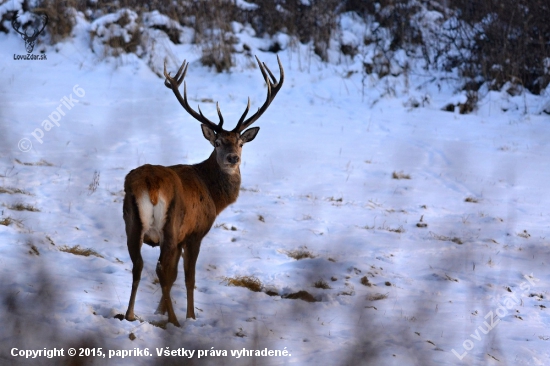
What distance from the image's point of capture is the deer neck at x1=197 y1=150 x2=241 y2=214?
20.2ft

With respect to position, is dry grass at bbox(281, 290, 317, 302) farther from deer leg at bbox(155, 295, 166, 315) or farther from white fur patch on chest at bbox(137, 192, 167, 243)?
white fur patch on chest at bbox(137, 192, 167, 243)

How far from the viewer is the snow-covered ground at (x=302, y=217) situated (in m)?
4.25

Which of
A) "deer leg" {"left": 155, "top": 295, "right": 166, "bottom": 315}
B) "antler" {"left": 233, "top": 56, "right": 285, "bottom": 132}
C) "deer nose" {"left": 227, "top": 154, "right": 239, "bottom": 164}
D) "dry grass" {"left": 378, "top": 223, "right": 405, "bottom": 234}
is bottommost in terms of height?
"dry grass" {"left": 378, "top": 223, "right": 405, "bottom": 234}

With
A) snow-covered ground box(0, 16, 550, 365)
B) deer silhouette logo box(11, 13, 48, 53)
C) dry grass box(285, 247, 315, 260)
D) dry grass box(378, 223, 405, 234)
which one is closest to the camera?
snow-covered ground box(0, 16, 550, 365)

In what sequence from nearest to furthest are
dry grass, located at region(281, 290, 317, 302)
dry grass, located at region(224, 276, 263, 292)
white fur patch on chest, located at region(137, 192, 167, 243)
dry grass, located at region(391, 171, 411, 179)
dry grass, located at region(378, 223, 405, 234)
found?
1. white fur patch on chest, located at region(137, 192, 167, 243)
2. dry grass, located at region(281, 290, 317, 302)
3. dry grass, located at region(224, 276, 263, 292)
4. dry grass, located at region(378, 223, 405, 234)
5. dry grass, located at region(391, 171, 411, 179)

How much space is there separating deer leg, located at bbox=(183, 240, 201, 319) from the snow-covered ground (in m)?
0.13

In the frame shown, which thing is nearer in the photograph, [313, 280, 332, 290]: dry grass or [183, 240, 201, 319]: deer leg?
[183, 240, 201, 319]: deer leg

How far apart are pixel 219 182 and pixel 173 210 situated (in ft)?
4.42

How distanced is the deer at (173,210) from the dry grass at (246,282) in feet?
2.11

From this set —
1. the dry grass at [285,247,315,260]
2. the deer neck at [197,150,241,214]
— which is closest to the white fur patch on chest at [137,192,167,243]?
the deer neck at [197,150,241,214]

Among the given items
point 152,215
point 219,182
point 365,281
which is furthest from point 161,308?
point 365,281

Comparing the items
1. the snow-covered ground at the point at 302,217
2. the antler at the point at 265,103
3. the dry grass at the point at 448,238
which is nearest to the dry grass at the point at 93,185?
the snow-covered ground at the point at 302,217

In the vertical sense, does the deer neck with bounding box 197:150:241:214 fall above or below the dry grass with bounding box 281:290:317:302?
above

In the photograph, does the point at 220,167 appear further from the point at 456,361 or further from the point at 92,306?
the point at 456,361
